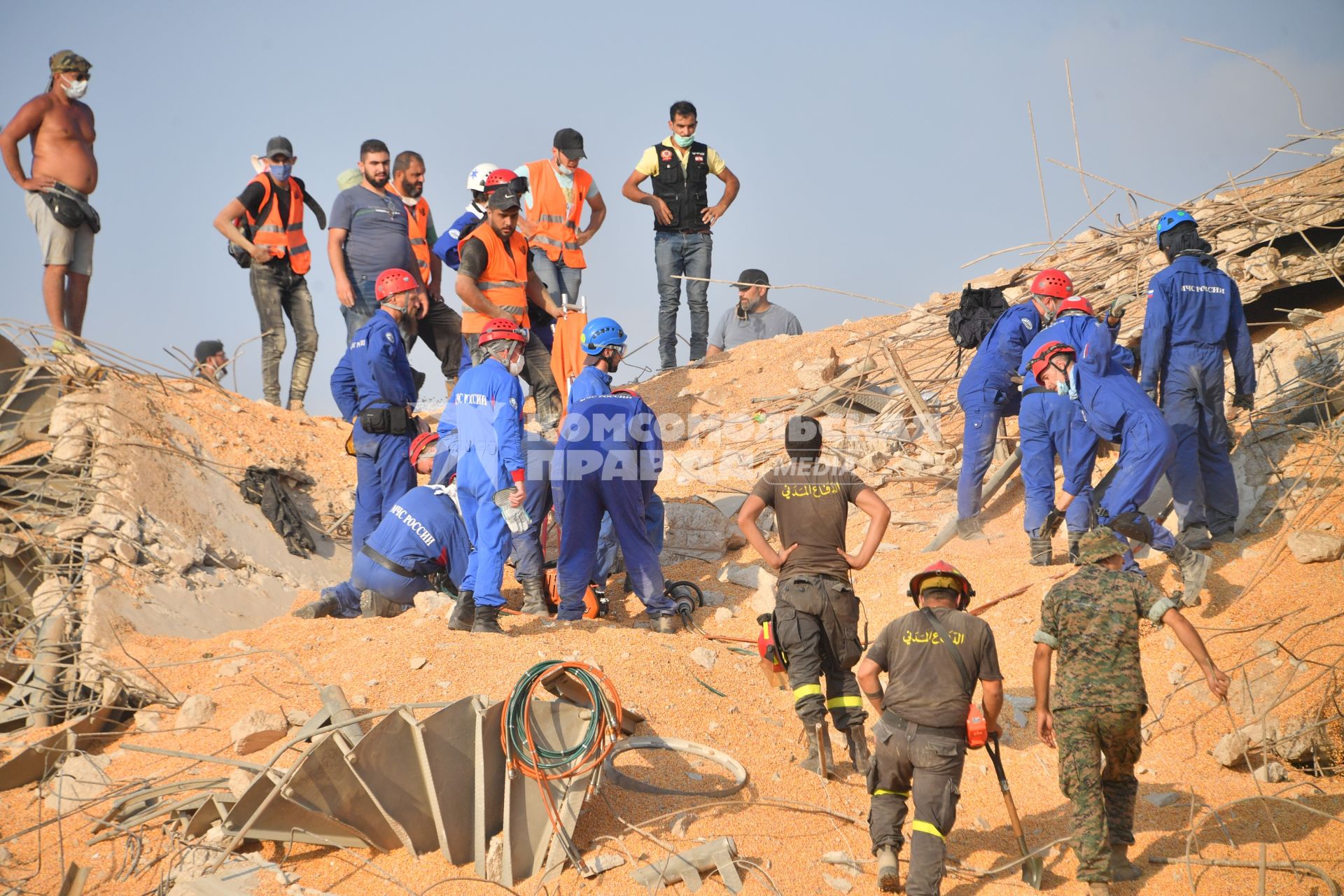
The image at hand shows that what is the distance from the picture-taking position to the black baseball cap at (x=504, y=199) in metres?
8.29

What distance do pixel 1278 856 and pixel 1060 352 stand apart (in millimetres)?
3450

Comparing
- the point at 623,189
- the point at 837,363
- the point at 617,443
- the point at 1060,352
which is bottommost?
the point at 617,443

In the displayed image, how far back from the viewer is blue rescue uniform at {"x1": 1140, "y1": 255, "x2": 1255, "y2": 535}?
274 inches

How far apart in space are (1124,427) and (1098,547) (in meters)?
2.48

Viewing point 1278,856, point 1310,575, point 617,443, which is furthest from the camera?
point 617,443

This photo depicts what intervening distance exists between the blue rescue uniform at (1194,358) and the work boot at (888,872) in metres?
3.88

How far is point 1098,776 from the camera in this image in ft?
13.8

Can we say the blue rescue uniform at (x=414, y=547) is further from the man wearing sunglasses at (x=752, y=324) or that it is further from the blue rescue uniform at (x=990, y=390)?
the man wearing sunglasses at (x=752, y=324)

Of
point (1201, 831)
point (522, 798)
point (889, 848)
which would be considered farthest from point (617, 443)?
point (1201, 831)

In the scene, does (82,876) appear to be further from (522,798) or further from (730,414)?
(730,414)

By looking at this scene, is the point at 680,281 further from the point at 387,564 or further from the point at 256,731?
the point at 256,731

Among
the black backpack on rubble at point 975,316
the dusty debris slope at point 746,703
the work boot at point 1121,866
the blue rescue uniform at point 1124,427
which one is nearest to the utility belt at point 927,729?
the dusty debris slope at point 746,703

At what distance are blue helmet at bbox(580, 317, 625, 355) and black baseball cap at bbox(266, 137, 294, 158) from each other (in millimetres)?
3837

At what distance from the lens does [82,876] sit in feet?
15.2
